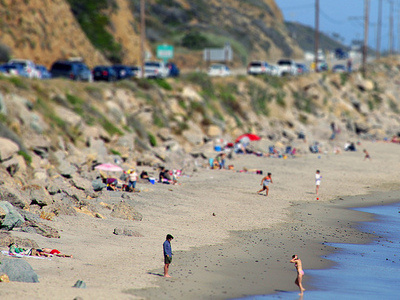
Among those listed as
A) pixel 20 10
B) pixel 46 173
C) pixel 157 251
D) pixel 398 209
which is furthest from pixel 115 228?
pixel 20 10

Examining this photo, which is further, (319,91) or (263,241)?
(319,91)

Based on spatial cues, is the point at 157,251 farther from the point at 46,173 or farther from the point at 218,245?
the point at 46,173

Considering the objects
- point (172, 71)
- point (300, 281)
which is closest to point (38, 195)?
point (300, 281)

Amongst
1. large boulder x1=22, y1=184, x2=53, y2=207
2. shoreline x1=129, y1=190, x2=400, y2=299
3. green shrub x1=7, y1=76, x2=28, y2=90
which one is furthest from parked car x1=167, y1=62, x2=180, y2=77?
large boulder x1=22, y1=184, x2=53, y2=207

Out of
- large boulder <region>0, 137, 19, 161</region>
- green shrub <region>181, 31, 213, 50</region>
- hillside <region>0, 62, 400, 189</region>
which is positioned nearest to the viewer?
large boulder <region>0, 137, 19, 161</region>

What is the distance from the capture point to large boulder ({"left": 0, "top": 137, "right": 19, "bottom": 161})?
26.5 meters

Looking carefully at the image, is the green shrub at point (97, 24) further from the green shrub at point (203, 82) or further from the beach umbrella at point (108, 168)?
the beach umbrella at point (108, 168)

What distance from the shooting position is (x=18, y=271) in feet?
46.9

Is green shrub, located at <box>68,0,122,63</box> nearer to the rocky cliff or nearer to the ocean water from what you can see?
the rocky cliff

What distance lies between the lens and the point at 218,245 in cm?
1970

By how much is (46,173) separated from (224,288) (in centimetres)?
1360

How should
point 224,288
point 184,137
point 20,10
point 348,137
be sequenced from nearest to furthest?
point 224,288 < point 184,137 < point 20,10 < point 348,137

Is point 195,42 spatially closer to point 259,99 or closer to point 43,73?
point 259,99

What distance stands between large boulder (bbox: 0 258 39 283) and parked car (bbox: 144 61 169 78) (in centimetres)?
3739
